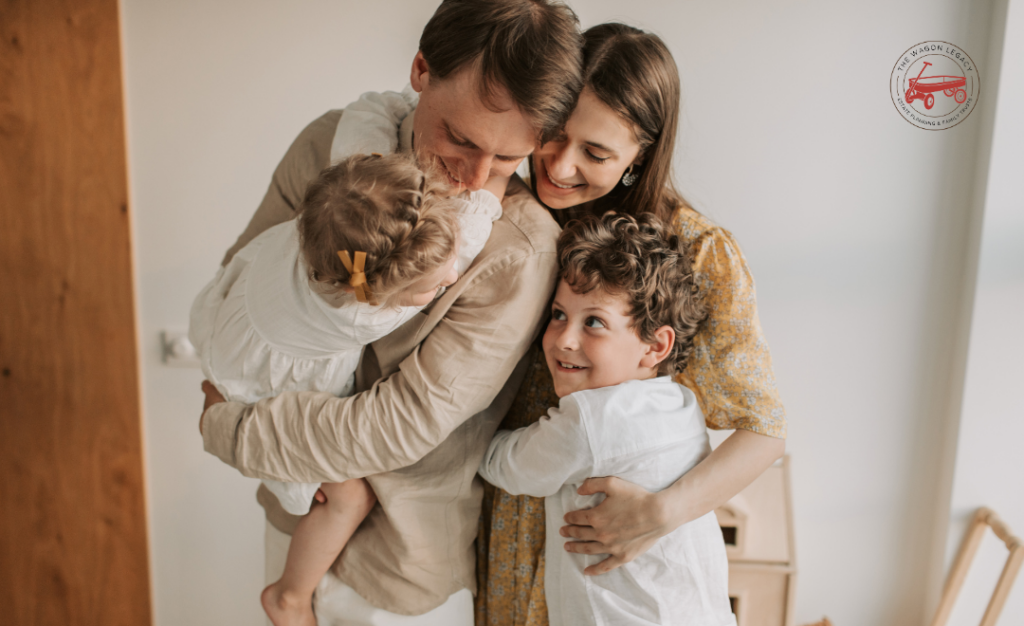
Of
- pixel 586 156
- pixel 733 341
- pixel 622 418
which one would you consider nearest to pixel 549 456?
pixel 622 418

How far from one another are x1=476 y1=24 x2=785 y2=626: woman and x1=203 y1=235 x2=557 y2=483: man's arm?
201 mm

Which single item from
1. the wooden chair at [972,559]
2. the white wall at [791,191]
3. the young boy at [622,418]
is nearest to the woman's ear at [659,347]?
the young boy at [622,418]

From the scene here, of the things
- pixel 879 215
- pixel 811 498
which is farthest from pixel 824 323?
pixel 811 498

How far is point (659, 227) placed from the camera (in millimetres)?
1021

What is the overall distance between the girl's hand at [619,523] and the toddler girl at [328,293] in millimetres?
378

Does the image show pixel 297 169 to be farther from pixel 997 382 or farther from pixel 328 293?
pixel 997 382

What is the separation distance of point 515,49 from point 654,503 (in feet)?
2.29

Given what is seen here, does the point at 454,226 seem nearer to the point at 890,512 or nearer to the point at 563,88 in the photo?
the point at 563,88

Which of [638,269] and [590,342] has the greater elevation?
[638,269]

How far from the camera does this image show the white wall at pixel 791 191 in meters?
1.32

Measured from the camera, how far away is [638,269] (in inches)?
37.9

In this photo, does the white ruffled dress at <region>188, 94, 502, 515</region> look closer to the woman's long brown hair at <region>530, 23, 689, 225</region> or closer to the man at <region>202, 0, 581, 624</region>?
the man at <region>202, 0, 581, 624</region>

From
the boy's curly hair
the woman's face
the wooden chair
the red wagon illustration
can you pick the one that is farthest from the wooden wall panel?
the wooden chair

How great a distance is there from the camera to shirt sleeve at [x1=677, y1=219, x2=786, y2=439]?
101cm
